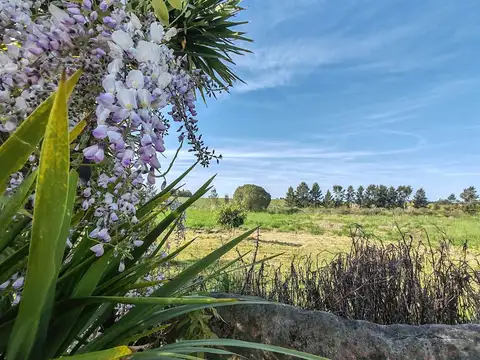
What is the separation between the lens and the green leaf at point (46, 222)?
0.72 meters

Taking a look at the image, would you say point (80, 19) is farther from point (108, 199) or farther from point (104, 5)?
point (108, 199)

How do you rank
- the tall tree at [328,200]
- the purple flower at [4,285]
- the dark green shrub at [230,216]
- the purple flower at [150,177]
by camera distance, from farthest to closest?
1. the tall tree at [328,200]
2. the dark green shrub at [230,216]
3. the purple flower at [4,285]
4. the purple flower at [150,177]

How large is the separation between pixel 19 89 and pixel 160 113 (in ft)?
1.31

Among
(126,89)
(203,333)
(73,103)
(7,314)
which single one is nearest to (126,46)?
(126,89)

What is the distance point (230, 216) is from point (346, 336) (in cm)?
1151

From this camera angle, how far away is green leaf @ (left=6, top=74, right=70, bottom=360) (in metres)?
0.72

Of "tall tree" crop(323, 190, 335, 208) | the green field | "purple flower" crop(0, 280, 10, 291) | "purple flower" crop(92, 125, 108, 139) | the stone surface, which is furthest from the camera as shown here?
"tall tree" crop(323, 190, 335, 208)

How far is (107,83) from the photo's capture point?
27.6 inches

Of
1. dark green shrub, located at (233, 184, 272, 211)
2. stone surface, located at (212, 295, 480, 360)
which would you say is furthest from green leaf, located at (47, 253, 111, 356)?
dark green shrub, located at (233, 184, 272, 211)

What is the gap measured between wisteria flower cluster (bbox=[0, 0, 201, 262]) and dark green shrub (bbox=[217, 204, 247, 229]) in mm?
12441

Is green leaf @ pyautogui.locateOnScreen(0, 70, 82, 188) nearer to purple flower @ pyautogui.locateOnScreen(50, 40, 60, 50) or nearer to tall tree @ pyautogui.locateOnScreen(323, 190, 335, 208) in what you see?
purple flower @ pyautogui.locateOnScreen(50, 40, 60, 50)

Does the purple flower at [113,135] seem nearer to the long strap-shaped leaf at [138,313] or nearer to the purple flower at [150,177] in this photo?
the purple flower at [150,177]

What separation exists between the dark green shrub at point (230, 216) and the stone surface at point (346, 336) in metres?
10.7

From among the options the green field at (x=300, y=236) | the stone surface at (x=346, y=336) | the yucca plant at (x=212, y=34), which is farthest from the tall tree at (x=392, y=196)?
the stone surface at (x=346, y=336)
